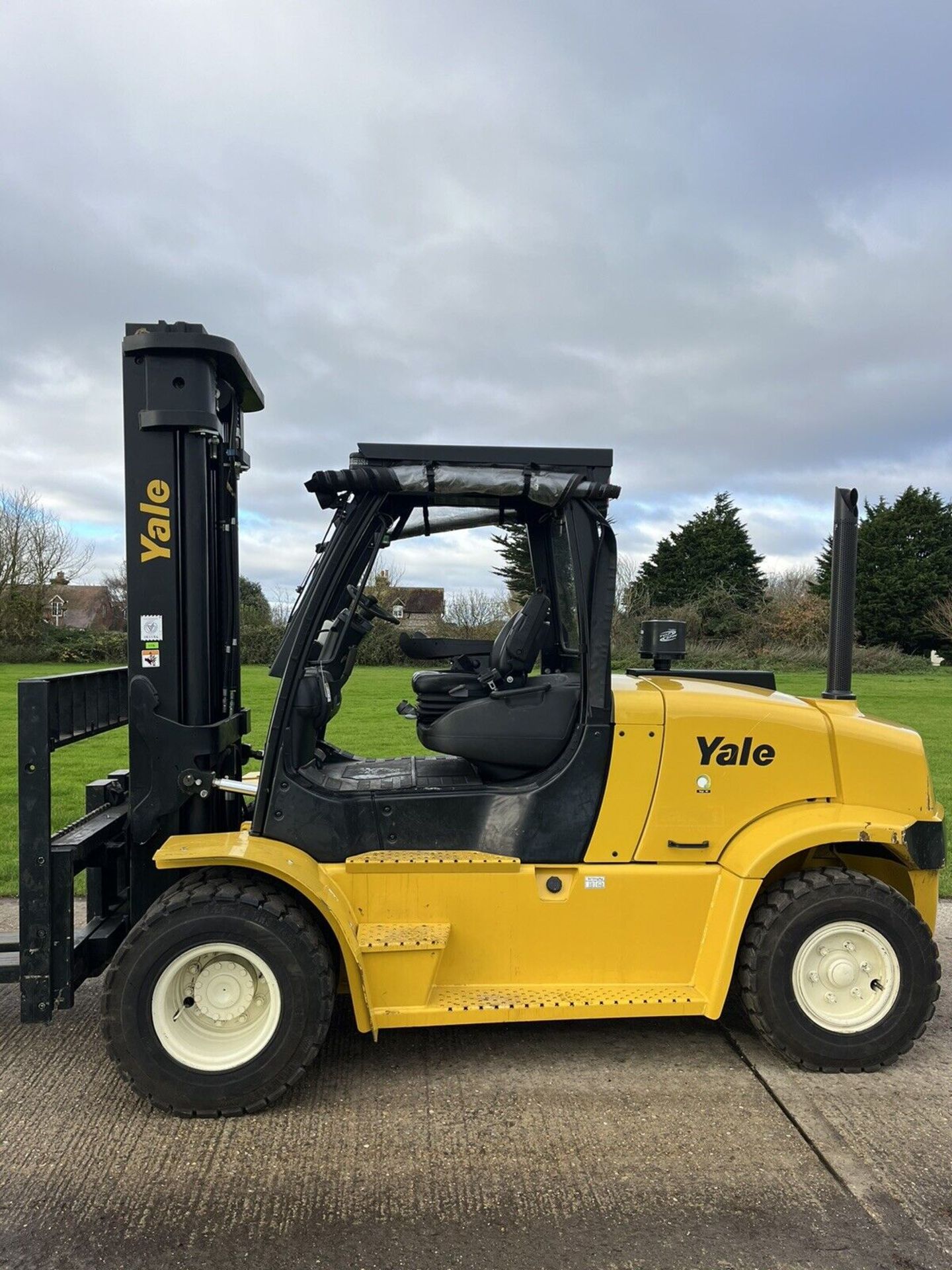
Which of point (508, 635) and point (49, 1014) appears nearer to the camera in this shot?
point (49, 1014)

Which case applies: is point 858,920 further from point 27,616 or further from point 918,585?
point 918,585

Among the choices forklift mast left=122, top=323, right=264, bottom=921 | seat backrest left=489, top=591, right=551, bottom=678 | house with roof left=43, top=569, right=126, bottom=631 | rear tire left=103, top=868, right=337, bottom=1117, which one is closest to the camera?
rear tire left=103, top=868, right=337, bottom=1117

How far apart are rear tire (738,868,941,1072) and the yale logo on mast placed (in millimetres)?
3164

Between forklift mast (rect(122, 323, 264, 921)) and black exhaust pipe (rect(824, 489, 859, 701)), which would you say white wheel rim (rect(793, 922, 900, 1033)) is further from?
forklift mast (rect(122, 323, 264, 921))

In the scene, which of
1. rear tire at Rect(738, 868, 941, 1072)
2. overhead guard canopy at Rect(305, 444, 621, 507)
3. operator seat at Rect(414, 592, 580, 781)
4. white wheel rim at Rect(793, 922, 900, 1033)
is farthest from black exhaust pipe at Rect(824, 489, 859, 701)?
operator seat at Rect(414, 592, 580, 781)

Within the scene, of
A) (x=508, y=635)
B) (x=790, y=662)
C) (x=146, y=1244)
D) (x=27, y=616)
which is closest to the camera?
(x=146, y=1244)

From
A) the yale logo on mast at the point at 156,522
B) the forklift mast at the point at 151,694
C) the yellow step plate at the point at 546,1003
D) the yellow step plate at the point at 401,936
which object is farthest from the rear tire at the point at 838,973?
the yale logo on mast at the point at 156,522

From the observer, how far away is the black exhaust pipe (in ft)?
13.5

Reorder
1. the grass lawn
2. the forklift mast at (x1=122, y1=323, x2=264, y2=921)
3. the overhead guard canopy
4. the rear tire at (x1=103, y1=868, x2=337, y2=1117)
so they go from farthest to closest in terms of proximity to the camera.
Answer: the grass lawn
the forklift mast at (x1=122, y1=323, x2=264, y2=921)
the overhead guard canopy
the rear tire at (x1=103, y1=868, x2=337, y2=1117)

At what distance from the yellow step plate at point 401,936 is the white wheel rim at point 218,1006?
40 centimetres

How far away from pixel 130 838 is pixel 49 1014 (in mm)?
756

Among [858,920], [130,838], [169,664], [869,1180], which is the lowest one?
[869,1180]

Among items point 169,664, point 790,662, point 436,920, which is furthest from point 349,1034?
point 790,662

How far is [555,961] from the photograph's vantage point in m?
3.73
